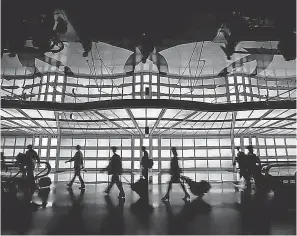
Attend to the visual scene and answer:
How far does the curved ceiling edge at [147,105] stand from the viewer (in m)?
9.18

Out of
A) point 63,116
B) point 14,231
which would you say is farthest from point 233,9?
point 63,116

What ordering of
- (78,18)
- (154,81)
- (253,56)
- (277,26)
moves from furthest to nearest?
1. (154,81)
2. (253,56)
3. (78,18)
4. (277,26)

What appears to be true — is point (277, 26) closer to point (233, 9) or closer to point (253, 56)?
point (233, 9)

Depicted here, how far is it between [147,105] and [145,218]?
529 cm

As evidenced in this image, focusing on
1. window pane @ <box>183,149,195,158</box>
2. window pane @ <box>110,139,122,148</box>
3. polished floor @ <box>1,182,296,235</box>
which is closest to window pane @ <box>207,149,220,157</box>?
window pane @ <box>183,149,195,158</box>

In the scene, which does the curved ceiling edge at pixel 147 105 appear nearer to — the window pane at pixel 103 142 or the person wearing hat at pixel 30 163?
the person wearing hat at pixel 30 163

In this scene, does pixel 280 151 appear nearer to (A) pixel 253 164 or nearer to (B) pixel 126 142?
(B) pixel 126 142

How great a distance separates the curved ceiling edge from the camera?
9.18 metres

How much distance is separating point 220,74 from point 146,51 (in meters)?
27.6

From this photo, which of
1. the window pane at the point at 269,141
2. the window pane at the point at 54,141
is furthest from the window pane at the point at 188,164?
the window pane at the point at 54,141

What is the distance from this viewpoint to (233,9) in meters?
5.55

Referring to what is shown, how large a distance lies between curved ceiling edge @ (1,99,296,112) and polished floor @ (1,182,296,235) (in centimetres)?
420

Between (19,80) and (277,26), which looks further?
(19,80)

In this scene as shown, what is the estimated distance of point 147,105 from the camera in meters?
9.13
